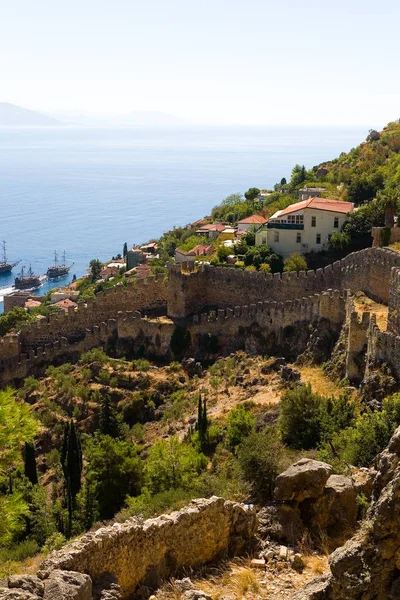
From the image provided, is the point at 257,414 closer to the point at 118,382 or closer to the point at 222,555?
the point at 118,382

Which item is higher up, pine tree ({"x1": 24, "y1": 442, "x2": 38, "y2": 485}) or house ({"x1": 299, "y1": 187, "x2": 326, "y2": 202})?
house ({"x1": 299, "y1": 187, "x2": 326, "y2": 202})

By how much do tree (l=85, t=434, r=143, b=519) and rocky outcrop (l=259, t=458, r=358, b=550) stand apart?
406 inches

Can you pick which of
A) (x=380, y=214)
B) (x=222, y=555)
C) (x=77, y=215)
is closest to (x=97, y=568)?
(x=222, y=555)

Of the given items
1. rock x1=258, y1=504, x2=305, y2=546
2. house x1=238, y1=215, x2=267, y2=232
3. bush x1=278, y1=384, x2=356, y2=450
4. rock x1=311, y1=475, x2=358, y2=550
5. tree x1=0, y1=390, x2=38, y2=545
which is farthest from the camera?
house x1=238, y1=215, x2=267, y2=232

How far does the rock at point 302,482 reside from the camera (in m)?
12.4

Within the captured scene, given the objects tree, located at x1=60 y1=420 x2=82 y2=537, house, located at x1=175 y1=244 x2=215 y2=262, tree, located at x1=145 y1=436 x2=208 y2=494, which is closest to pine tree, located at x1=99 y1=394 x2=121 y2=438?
tree, located at x1=60 y1=420 x2=82 y2=537

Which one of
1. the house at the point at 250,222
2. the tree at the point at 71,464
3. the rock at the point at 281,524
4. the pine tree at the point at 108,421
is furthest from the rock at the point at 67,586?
the house at the point at 250,222

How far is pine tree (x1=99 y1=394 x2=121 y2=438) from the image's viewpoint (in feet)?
93.7

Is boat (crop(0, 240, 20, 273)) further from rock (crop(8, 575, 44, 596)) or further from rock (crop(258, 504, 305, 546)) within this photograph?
rock (crop(8, 575, 44, 596))

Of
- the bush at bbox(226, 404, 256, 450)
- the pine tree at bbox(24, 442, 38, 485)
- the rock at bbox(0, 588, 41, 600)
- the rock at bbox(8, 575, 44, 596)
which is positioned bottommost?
the pine tree at bbox(24, 442, 38, 485)

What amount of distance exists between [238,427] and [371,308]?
7.22 m

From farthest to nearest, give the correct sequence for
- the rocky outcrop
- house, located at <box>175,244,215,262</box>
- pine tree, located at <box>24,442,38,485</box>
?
1. house, located at <box>175,244,215,262</box>
2. pine tree, located at <box>24,442,38,485</box>
3. the rocky outcrop

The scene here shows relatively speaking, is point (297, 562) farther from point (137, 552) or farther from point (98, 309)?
point (98, 309)

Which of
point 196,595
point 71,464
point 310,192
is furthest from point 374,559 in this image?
point 310,192
